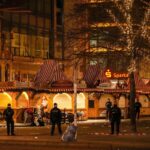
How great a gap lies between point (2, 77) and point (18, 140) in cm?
3633

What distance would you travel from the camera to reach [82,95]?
5812 cm

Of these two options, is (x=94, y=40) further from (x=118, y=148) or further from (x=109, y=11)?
(x=118, y=148)

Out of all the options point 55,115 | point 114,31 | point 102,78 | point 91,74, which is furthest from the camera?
point 102,78

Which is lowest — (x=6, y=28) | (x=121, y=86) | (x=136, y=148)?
(x=136, y=148)

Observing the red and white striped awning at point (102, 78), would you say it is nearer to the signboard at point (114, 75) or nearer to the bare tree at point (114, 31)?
the signboard at point (114, 75)

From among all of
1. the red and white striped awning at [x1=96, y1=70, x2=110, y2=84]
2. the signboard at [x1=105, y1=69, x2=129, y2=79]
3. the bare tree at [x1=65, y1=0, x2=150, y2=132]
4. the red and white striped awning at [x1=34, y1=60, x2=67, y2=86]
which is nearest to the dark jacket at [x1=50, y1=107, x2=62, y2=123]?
the bare tree at [x1=65, y1=0, x2=150, y2=132]

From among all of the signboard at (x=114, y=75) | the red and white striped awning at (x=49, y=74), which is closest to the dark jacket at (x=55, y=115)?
the red and white striped awning at (x=49, y=74)

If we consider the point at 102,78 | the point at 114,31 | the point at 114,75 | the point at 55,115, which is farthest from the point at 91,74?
the point at 55,115

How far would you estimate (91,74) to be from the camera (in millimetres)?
59969

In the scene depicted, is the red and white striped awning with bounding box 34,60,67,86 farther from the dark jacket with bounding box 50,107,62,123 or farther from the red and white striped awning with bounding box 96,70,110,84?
the dark jacket with bounding box 50,107,62,123

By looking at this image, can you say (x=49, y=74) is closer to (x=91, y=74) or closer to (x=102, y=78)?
(x=91, y=74)

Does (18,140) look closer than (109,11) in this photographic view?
Yes

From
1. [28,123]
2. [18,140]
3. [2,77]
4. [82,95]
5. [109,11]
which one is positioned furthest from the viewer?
[2,77]

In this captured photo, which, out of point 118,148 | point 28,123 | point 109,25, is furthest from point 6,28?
point 118,148
